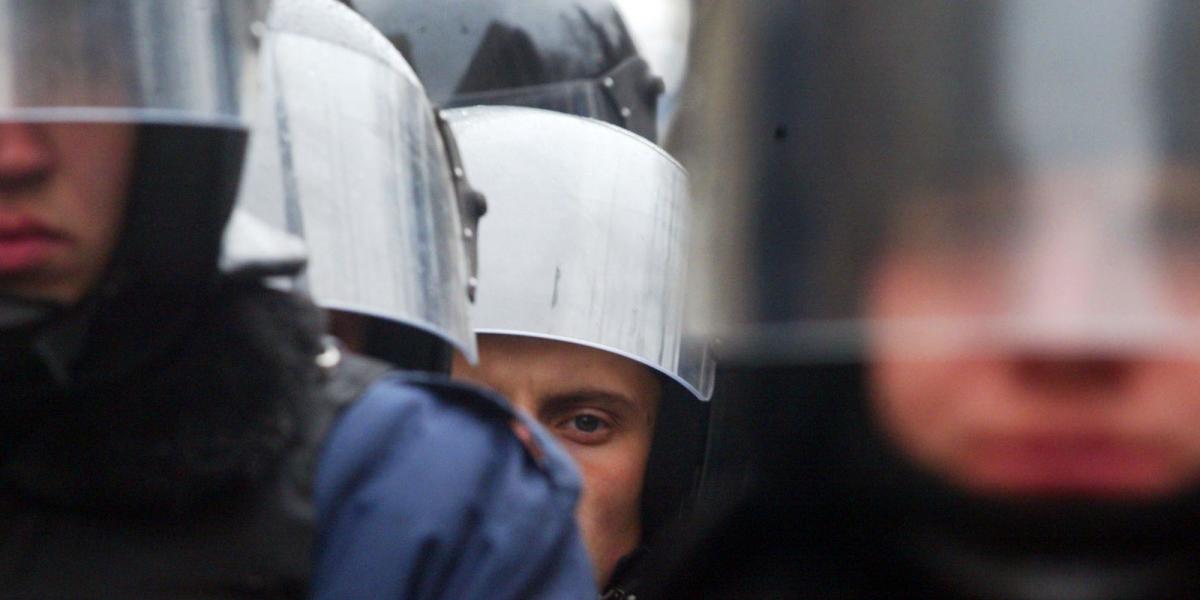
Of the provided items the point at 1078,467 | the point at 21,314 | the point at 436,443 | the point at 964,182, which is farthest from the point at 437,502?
the point at 1078,467

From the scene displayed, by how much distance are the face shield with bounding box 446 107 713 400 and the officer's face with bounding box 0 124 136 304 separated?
998 mm

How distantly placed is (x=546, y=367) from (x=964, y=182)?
1.56 metres

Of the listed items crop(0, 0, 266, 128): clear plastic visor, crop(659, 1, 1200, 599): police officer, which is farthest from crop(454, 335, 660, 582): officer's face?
crop(659, 1, 1200, 599): police officer

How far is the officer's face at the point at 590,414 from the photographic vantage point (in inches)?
110

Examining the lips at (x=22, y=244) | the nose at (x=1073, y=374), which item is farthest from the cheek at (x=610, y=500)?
the nose at (x=1073, y=374)

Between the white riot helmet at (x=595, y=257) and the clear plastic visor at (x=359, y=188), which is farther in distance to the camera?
the white riot helmet at (x=595, y=257)

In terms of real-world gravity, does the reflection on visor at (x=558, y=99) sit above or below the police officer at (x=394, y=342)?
below

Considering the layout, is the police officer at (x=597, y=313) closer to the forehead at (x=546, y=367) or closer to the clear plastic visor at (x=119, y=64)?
the forehead at (x=546, y=367)

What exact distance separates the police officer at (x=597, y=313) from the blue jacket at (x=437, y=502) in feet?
2.86

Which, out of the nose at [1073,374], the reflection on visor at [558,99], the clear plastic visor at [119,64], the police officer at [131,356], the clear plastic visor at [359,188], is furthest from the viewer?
the reflection on visor at [558,99]

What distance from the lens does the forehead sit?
2.81m

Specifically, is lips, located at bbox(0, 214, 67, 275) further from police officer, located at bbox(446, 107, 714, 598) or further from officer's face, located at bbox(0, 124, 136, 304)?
police officer, located at bbox(446, 107, 714, 598)

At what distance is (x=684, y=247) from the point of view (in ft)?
10.3

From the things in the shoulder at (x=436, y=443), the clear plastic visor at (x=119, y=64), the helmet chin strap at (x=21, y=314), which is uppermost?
the clear plastic visor at (x=119, y=64)
